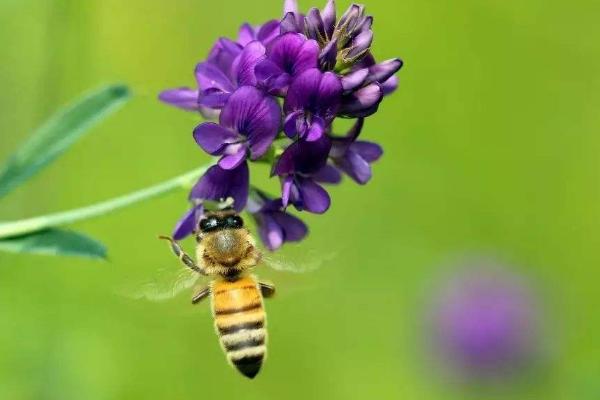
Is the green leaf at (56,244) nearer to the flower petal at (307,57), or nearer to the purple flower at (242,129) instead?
the purple flower at (242,129)

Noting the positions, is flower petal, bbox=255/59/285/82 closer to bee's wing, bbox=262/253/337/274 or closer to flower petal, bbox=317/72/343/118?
flower petal, bbox=317/72/343/118

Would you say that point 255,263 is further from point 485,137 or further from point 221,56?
point 485,137

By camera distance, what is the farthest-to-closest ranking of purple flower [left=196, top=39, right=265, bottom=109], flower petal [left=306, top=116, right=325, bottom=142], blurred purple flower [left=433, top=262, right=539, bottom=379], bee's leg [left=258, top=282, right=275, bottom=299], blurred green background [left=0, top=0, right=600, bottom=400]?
1. blurred purple flower [left=433, top=262, right=539, bottom=379]
2. blurred green background [left=0, top=0, right=600, bottom=400]
3. bee's leg [left=258, top=282, right=275, bottom=299]
4. purple flower [left=196, top=39, right=265, bottom=109]
5. flower petal [left=306, top=116, right=325, bottom=142]

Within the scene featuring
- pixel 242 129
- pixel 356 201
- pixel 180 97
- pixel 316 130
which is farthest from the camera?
pixel 356 201

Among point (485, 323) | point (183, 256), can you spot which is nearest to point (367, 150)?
point (183, 256)

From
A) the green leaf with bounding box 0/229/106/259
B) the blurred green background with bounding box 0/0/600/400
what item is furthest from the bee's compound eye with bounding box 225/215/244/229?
the blurred green background with bounding box 0/0/600/400

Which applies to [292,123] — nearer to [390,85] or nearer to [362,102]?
[362,102]
